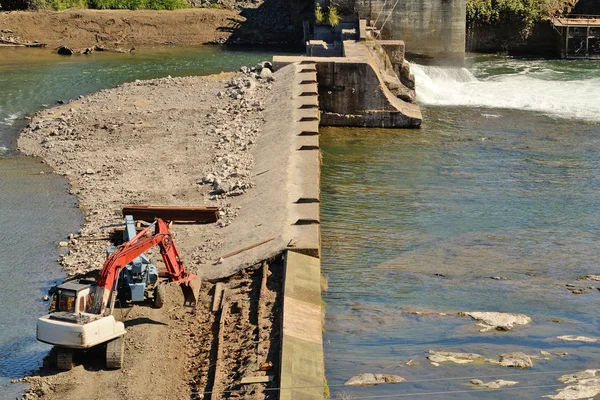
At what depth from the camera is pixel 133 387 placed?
593 inches

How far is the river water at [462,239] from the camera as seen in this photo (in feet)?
54.3

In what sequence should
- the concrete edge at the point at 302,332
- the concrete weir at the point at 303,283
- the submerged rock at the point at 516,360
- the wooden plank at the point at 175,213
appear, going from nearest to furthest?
the concrete edge at the point at 302,332 < the concrete weir at the point at 303,283 < the submerged rock at the point at 516,360 < the wooden plank at the point at 175,213

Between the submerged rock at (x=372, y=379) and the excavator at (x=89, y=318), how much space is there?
3610 millimetres

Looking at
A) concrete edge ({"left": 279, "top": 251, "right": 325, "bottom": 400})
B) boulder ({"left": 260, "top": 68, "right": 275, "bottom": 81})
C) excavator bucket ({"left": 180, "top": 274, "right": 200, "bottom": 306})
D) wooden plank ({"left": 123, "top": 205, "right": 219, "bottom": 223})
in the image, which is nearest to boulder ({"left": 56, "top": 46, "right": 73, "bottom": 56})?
boulder ({"left": 260, "top": 68, "right": 275, "bottom": 81})

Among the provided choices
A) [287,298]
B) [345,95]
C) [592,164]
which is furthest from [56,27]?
[287,298]

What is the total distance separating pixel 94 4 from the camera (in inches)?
2152

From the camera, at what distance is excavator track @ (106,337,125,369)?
1549 cm

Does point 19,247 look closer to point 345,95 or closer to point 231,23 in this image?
point 345,95

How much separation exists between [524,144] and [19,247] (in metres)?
16.0

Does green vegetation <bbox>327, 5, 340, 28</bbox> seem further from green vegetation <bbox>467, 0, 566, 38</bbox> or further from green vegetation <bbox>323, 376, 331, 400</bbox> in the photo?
green vegetation <bbox>323, 376, 331, 400</bbox>

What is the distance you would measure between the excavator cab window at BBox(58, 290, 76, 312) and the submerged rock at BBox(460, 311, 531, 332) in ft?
22.9

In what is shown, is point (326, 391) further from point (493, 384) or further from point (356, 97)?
point (356, 97)

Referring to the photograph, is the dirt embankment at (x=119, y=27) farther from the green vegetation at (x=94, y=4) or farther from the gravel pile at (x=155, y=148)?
the gravel pile at (x=155, y=148)

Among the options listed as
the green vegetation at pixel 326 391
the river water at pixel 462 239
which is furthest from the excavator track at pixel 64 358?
the river water at pixel 462 239
